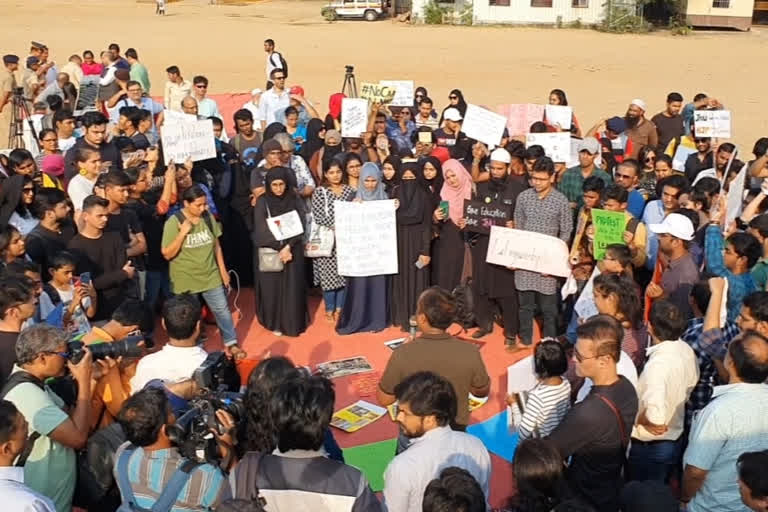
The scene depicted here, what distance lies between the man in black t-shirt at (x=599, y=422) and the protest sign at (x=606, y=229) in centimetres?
303

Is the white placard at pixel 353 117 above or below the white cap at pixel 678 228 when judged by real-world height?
above

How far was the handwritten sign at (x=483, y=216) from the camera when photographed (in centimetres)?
839

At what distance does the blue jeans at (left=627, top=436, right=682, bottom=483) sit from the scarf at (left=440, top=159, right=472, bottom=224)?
3976 millimetres

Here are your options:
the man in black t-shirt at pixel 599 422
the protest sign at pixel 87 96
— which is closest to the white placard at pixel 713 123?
the man in black t-shirt at pixel 599 422

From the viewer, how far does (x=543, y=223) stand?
8.05 metres

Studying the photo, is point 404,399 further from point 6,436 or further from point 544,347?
point 6,436

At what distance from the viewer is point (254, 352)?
8.57 meters

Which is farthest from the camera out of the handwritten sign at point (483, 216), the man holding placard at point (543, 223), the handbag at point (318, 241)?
the handbag at point (318, 241)

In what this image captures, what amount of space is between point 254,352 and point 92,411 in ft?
13.2

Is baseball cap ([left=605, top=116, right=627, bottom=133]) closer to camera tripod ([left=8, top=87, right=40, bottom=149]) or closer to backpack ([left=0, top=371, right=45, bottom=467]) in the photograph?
backpack ([left=0, top=371, right=45, bottom=467])

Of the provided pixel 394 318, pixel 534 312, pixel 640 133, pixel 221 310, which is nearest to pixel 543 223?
pixel 534 312

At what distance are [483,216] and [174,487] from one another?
212 inches

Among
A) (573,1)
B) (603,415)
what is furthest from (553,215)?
(573,1)

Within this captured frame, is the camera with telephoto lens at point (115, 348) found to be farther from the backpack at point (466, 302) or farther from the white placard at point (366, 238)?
the backpack at point (466, 302)
